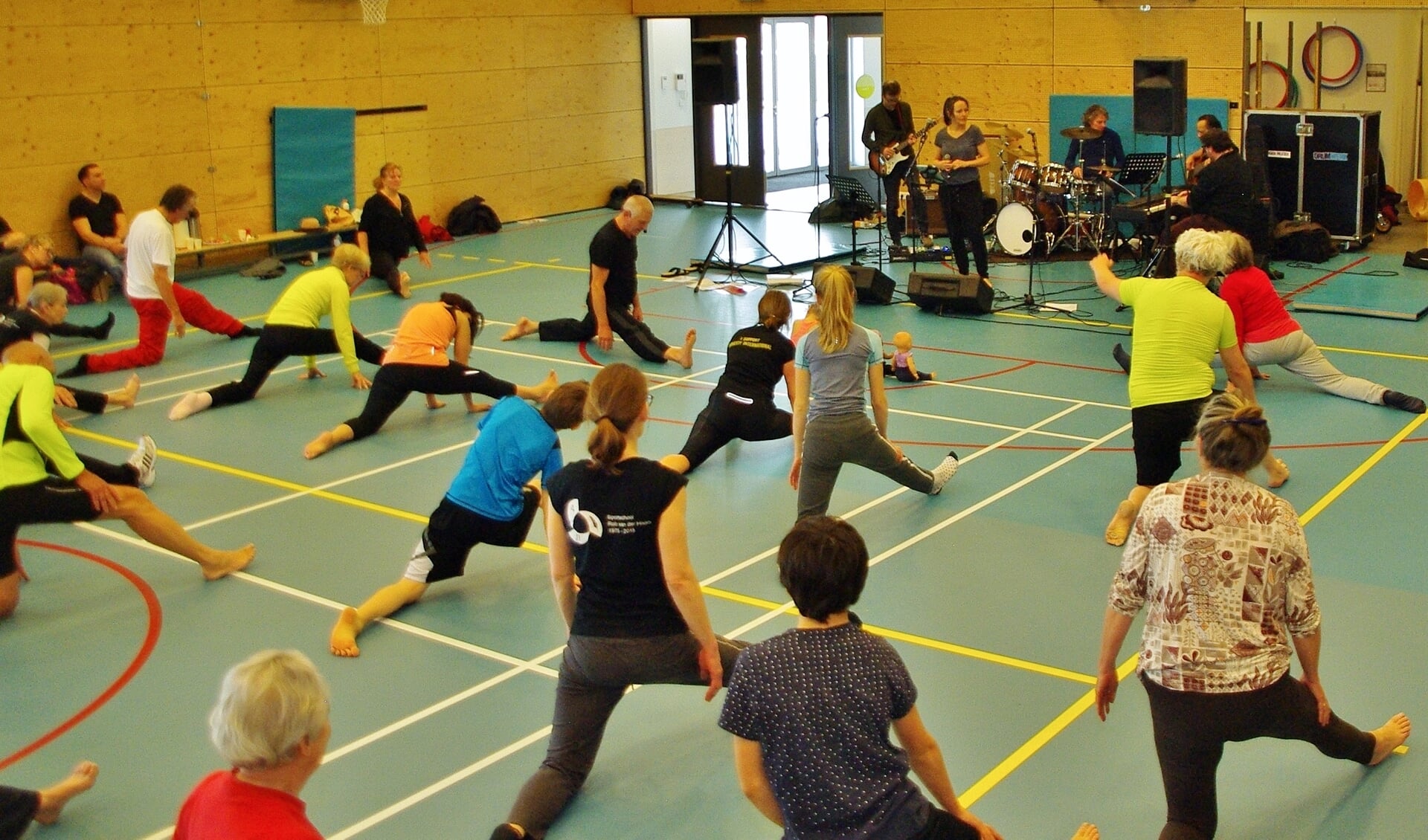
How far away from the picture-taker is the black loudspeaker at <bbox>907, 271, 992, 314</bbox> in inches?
510

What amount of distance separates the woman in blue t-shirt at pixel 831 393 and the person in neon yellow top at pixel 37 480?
3137 mm

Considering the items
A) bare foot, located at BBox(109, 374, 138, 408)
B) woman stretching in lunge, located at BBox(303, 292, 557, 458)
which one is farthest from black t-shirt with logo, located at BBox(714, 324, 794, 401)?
bare foot, located at BBox(109, 374, 138, 408)

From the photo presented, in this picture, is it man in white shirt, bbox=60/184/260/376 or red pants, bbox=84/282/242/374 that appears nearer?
man in white shirt, bbox=60/184/260/376

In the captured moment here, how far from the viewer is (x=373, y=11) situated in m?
17.8

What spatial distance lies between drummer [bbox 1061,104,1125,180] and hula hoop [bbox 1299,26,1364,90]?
416cm

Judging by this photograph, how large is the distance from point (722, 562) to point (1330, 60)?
49.3 feet

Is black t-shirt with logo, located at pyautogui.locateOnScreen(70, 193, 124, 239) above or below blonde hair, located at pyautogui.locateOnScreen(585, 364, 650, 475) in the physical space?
above

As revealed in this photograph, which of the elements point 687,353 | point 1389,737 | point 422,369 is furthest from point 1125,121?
point 1389,737

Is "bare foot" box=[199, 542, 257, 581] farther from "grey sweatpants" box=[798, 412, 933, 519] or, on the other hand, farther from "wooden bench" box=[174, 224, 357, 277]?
"wooden bench" box=[174, 224, 357, 277]

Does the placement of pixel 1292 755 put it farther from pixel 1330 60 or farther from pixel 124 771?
pixel 1330 60

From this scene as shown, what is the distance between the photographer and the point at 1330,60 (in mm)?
18641

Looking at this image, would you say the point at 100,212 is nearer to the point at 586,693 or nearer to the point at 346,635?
the point at 346,635

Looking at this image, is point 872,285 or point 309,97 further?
point 309,97

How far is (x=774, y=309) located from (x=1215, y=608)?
4.53m
